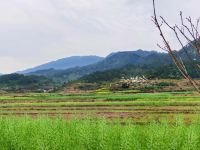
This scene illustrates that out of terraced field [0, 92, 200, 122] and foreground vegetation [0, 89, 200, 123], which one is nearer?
foreground vegetation [0, 89, 200, 123]

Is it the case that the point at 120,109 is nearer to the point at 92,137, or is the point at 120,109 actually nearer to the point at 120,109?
the point at 120,109

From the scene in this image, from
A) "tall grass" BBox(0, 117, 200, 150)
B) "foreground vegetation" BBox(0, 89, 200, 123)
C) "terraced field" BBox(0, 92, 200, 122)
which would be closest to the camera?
"tall grass" BBox(0, 117, 200, 150)

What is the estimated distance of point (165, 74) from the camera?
10862cm

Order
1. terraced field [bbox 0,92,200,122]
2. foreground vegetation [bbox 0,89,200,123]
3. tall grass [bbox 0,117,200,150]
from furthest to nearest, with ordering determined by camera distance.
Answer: terraced field [bbox 0,92,200,122] → foreground vegetation [bbox 0,89,200,123] → tall grass [bbox 0,117,200,150]

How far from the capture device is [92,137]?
37.4 feet

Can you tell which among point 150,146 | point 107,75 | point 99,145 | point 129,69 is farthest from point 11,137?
point 129,69

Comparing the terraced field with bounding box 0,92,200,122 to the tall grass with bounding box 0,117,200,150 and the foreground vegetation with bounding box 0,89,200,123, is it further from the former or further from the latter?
the tall grass with bounding box 0,117,200,150

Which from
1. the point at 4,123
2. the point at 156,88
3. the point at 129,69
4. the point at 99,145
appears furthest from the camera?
the point at 129,69

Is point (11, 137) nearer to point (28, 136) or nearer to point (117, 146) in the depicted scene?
point (28, 136)

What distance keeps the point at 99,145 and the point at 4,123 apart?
400cm

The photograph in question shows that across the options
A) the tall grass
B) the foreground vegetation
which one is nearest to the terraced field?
the foreground vegetation

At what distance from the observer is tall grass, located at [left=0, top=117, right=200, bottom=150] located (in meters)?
10.2

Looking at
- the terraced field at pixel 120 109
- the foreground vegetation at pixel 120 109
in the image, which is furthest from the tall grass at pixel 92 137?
the terraced field at pixel 120 109

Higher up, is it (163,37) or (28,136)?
(163,37)
